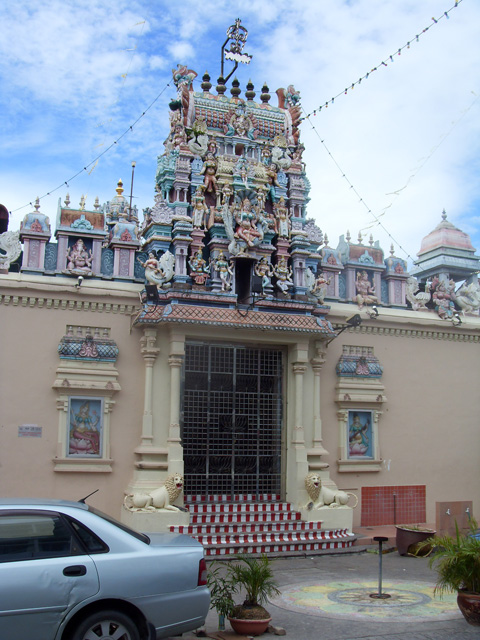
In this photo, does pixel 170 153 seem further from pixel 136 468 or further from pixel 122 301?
pixel 136 468

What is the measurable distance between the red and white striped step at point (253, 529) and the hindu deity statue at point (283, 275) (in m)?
4.16

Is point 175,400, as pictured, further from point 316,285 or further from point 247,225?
point 316,285

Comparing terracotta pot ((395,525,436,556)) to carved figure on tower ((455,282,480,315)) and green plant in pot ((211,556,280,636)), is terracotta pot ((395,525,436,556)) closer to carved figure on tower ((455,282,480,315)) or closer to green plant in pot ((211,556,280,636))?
green plant in pot ((211,556,280,636))

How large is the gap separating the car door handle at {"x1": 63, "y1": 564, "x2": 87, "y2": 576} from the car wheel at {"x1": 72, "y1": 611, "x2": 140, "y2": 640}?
35 centimetres

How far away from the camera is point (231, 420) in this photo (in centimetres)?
1344

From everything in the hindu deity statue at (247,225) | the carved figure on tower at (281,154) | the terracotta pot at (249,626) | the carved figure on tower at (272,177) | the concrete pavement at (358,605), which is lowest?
the concrete pavement at (358,605)

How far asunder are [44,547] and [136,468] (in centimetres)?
711

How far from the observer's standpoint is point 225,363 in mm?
13633

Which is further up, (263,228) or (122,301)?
(263,228)

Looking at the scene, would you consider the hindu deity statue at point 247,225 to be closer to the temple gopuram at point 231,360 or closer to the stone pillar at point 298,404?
the temple gopuram at point 231,360

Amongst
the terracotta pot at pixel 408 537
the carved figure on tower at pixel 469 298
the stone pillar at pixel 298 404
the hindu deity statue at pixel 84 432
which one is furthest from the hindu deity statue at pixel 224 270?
the carved figure on tower at pixel 469 298

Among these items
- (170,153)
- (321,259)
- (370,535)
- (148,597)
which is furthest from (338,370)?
(148,597)

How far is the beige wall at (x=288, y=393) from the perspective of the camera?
40.3 feet

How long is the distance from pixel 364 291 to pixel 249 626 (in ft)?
31.1
